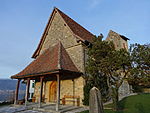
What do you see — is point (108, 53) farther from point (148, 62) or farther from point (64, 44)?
point (64, 44)

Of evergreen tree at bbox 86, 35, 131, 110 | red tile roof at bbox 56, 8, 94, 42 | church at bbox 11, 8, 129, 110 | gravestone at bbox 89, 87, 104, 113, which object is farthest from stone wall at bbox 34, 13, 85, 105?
gravestone at bbox 89, 87, 104, 113

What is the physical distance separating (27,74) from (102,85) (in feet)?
26.2

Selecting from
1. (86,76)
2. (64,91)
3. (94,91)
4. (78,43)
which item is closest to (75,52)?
(78,43)

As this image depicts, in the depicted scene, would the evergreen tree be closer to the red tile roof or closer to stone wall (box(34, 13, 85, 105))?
stone wall (box(34, 13, 85, 105))

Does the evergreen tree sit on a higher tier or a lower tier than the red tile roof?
lower

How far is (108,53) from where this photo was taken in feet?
32.3

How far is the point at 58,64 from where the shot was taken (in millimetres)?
10656

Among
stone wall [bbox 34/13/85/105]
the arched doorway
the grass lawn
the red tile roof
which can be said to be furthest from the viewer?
the red tile roof

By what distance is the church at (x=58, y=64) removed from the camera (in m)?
11.6

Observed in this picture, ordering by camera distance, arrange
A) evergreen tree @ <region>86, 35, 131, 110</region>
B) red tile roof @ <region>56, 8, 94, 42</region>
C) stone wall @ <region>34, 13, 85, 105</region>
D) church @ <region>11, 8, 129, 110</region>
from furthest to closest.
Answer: red tile roof @ <region>56, 8, 94, 42</region>, stone wall @ <region>34, 13, 85, 105</region>, church @ <region>11, 8, 129, 110</region>, evergreen tree @ <region>86, 35, 131, 110</region>

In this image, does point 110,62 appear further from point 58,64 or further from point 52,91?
point 52,91

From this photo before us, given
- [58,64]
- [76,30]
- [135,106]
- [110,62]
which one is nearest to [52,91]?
[58,64]

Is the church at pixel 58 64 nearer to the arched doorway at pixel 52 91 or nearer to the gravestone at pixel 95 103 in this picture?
the arched doorway at pixel 52 91

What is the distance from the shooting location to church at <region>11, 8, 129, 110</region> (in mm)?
11580
